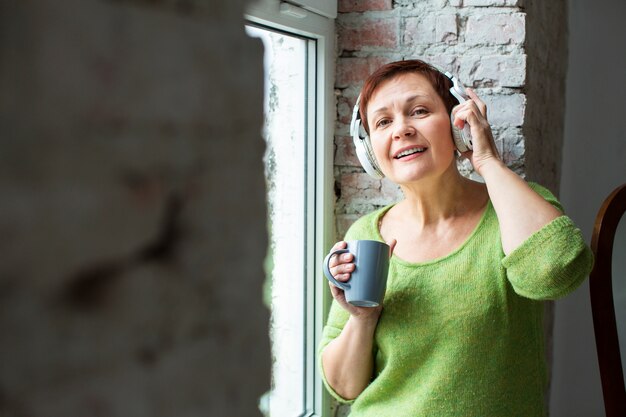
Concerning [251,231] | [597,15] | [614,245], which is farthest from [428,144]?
[597,15]

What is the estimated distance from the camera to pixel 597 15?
240cm

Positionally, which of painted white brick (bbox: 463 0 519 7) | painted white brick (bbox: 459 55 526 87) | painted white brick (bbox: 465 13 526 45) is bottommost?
painted white brick (bbox: 459 55 526 87)

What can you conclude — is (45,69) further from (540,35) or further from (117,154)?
(540,35)

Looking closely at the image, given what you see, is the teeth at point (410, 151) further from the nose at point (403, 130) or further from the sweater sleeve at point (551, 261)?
the sweater sleeve at point (551, 261)

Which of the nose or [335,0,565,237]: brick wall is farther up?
[335,0,565,237]: brick wall

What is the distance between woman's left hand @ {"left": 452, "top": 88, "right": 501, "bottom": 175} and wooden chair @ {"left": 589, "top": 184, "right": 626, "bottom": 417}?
38 cm

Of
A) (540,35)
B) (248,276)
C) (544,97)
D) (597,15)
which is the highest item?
(597,15)

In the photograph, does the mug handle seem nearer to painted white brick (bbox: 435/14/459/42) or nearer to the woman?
the woman

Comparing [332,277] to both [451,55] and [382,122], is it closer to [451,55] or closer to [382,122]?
[382,122]

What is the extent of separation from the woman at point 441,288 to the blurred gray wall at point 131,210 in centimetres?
94

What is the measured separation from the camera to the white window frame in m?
1.68

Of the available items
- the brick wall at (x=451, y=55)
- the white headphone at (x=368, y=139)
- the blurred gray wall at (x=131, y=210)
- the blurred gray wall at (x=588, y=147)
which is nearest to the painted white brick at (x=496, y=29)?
the brick wall at (x=451, y=55)

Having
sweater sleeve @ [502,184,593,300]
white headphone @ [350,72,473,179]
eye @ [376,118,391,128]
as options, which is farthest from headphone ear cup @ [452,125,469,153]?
sweater sleeve @ [502,184,593,300]

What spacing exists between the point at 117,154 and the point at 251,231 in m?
0.08
